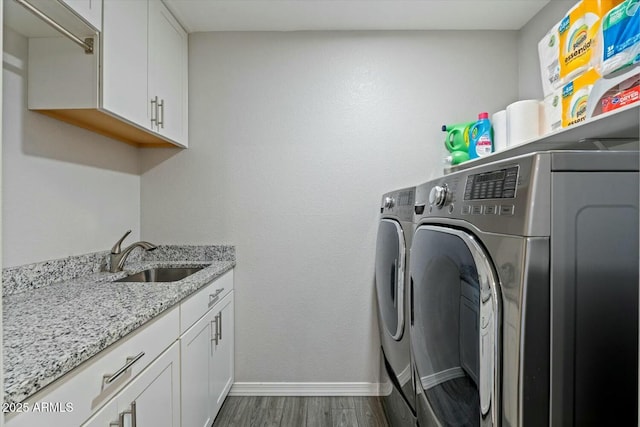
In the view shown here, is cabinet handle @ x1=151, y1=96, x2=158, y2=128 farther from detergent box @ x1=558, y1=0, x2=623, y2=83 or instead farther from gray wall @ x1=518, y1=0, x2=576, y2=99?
gray wall @ x1=518, y1=0, x2=576, y2=99

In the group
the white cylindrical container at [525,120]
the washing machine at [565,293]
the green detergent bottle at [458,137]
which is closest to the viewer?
the washing machine at [565,293]

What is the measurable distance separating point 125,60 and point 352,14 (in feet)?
4.28

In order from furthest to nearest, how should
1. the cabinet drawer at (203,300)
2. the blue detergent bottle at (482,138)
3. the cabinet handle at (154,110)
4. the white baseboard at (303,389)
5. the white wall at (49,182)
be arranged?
the white baseboard at (303,389) < the blue detergent bottle at (482,138) < the cabinet handle at (154,110) < the cabinet drawer at (203,300) < the white wall at (49,182)

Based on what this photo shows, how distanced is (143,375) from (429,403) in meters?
0.91

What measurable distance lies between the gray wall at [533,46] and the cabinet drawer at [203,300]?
7.06 ft

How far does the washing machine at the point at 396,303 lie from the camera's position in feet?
5.16

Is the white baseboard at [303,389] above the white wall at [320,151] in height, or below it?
below

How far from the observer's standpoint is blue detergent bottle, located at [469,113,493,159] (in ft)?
6.80

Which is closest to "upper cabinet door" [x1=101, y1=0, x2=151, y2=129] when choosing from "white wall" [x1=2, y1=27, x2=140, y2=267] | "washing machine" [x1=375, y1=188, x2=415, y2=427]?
"white wall" [x1=2, y1=27, x2=140, y2=267]

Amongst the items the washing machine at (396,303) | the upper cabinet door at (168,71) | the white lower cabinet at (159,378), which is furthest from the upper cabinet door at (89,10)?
the washing machine at (396,303)

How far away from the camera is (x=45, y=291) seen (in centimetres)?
152

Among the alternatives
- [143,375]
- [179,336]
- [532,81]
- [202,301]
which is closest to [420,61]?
[532,81]

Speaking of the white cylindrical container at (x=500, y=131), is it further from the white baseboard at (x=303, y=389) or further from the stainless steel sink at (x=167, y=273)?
the stainless steel sink at (x=167, y=273)

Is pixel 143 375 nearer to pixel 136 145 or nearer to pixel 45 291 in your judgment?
pixel 45 291
